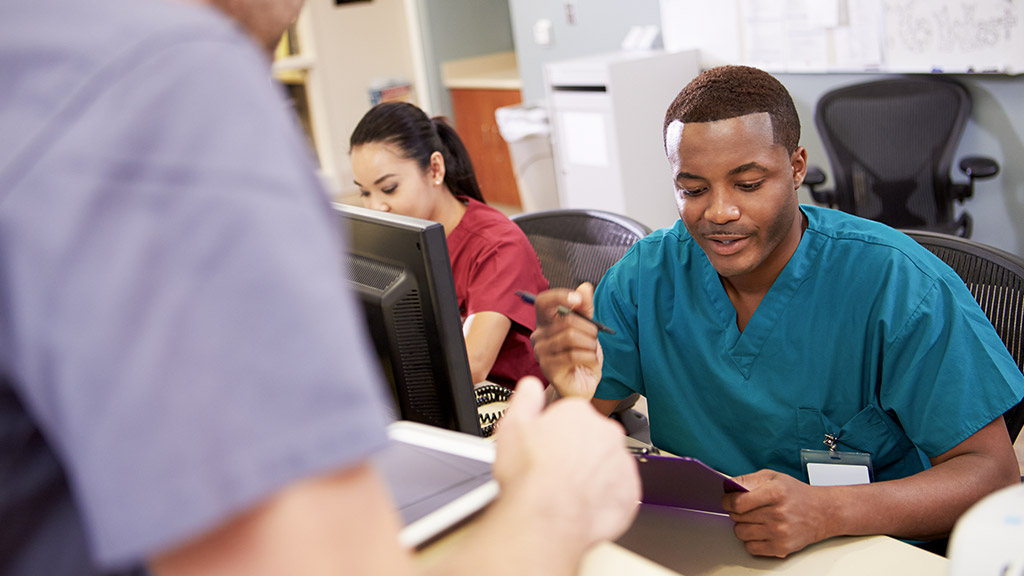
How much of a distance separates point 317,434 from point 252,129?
121 millimetres

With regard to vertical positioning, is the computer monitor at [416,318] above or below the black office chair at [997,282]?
above

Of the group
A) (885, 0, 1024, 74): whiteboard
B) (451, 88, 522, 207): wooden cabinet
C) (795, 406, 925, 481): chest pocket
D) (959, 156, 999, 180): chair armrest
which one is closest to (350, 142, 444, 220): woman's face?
(795, 406, 925, 481): chest pocket

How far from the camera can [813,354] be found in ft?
3.85

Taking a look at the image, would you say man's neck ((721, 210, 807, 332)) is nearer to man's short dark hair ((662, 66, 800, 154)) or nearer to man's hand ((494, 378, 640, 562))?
man's short dark hair ((662, 66, 800, 154))

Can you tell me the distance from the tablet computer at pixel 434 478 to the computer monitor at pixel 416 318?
0.46 ft

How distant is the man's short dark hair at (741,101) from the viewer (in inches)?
46.9

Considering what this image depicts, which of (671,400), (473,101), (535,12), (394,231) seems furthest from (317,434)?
(473,101)

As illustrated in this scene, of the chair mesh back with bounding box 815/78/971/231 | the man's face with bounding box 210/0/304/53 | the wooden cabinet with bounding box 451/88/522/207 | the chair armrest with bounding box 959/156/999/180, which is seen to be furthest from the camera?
the wooden cabinet with bounding box 451/88/522/207

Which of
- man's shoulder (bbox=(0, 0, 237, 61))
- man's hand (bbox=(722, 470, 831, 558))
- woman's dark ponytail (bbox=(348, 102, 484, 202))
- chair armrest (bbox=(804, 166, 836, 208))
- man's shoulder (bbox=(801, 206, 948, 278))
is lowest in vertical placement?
chair armrest (bbox=(804, 166, 836, 208))

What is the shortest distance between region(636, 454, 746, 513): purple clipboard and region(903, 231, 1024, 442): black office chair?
0.55m

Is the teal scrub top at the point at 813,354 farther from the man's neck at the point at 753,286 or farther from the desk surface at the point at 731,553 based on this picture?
the desk surface at the point at 731,553

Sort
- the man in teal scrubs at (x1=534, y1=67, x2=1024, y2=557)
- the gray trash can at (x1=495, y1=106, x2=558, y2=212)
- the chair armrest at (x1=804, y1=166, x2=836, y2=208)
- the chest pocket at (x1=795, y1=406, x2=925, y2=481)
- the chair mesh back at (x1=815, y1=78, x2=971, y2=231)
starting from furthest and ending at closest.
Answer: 1. the gray trash can at (x1=495, y1=106, x2=558, y2=212)
2. the chair armrest at (x1=804, y1=166, x2=836, y2=208)
3. the chair mesh back at (x1=815, y1=78, x2=971, y2=231)
4. the chest pocket at (x1=795, y1=406, x2=925, y2=481)
5. the man in teal scrubs at (x1=534, y1=67, x2=1024, y2=557)

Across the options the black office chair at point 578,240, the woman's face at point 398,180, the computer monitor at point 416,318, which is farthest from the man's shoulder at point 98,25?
the woman's face at point 398,180

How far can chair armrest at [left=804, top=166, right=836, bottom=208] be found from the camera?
312cm
